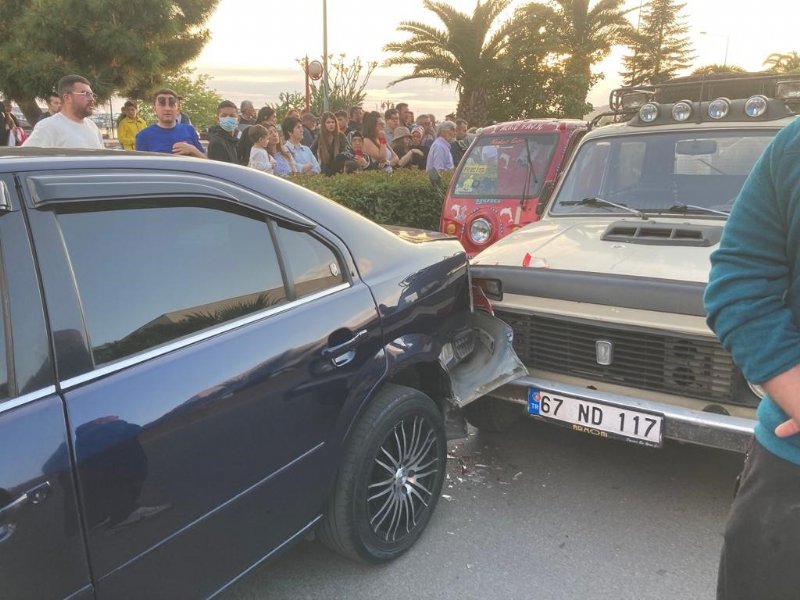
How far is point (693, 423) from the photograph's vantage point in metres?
2.72

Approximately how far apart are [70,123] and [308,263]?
3.56 meters

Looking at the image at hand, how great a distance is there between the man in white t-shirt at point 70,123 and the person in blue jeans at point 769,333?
4.77 meters

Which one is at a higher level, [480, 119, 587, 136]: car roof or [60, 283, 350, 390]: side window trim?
[480, 119, 587, 136]: car roof

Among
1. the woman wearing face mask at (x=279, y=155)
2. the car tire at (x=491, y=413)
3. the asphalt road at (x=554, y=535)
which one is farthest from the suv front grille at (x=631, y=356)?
the woman wearing face mask at (x=279, y=155)

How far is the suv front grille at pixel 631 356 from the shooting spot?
9.21 ft

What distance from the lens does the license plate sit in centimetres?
281

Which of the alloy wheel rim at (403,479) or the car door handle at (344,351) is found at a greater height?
the car door handle at (344,351)

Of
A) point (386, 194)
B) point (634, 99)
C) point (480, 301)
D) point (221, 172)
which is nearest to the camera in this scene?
point (221, 172)

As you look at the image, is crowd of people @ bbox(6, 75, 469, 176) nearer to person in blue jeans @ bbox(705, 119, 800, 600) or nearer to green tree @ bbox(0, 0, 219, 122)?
person in blue jeans @ bbox(705, 119, 800, 600)

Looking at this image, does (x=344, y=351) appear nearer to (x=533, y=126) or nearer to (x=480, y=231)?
(x=480, y=231)

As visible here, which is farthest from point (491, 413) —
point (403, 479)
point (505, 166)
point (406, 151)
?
point (406, 151)

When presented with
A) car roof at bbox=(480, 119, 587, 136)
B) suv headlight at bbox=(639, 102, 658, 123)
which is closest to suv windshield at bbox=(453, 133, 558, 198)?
car roof at bbox=(480, 119, 587, 136)

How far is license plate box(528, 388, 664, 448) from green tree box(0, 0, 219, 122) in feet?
56.6

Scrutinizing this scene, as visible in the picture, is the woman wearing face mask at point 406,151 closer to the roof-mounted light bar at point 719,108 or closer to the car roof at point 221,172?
the roof-mounted light bar at point 719,108
